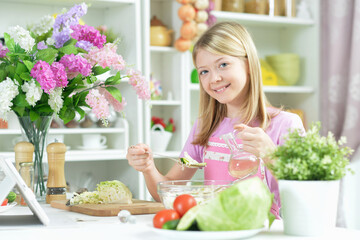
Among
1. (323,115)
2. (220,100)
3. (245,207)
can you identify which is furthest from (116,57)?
(323,115)

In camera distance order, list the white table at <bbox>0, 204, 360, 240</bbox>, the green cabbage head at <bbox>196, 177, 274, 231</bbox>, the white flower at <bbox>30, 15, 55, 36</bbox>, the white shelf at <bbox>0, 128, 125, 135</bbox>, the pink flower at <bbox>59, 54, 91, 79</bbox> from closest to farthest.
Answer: the green cabbage head at <bbox>196, 177, 274, 231</bbox> → the white table at <bbox>0, 204, 360, 240</bbox> → the pink flower at <bbox>59, 54, 91, 79</bbox> → the white flower at <bbox>30, 15, 55, 36</bbox> → the white shelf at <bbox>0, 128, 125, 135</bbox>

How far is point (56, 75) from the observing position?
163cm

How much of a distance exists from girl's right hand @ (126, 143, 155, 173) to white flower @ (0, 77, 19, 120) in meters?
0.39

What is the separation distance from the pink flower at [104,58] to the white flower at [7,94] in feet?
0.81

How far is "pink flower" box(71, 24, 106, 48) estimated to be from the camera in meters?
1.76

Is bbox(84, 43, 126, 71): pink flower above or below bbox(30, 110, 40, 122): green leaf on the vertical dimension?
above

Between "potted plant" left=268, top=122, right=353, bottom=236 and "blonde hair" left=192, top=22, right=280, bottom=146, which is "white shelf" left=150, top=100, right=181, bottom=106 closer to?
"blonde hair" left=192, top=22, right=280, bottom=146

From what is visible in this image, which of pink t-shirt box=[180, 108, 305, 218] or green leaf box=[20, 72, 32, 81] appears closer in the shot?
green leaf box=[20, 72, 32, 81]

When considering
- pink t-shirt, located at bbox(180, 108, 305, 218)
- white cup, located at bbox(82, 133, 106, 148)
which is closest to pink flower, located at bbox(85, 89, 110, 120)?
pink t-shirt, located at bbox(180, 108, 305, 218)

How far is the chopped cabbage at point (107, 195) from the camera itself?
1.57 metres

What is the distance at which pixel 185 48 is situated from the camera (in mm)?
3203

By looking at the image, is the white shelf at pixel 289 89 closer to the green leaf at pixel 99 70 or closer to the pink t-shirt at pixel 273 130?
the pink t-shirt at pixel 273 130

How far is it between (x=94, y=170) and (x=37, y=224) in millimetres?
2116

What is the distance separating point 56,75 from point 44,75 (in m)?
0.04
